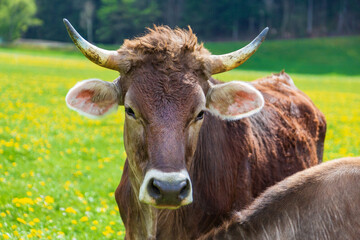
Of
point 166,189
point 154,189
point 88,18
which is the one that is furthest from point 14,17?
point 166,189

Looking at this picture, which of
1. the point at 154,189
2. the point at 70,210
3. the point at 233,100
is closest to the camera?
the point at 154,189

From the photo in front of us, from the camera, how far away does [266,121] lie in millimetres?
5926

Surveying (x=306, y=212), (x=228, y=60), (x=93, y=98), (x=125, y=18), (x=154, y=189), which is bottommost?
(x=125, y=18)

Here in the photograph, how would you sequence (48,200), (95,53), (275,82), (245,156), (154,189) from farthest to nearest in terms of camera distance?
(275,82) < (48,200) < (245,156) < (95,53) < (154,189)

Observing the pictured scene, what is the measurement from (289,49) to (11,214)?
61141 mm

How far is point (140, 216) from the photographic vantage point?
465cm

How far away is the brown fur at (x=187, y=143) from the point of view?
389cm

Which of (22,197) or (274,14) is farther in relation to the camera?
(274,14)

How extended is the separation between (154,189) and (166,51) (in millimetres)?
1336

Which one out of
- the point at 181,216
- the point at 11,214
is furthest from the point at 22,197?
the point at 181,216

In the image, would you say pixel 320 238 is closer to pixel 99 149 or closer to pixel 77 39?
pixel 77 39

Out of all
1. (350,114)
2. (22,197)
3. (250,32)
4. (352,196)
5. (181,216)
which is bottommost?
(250,32)

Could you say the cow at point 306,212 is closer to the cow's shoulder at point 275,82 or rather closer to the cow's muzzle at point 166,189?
the cow's muzzle at point 166,189

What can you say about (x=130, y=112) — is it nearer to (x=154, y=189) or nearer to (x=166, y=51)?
(x=166, y=51)
